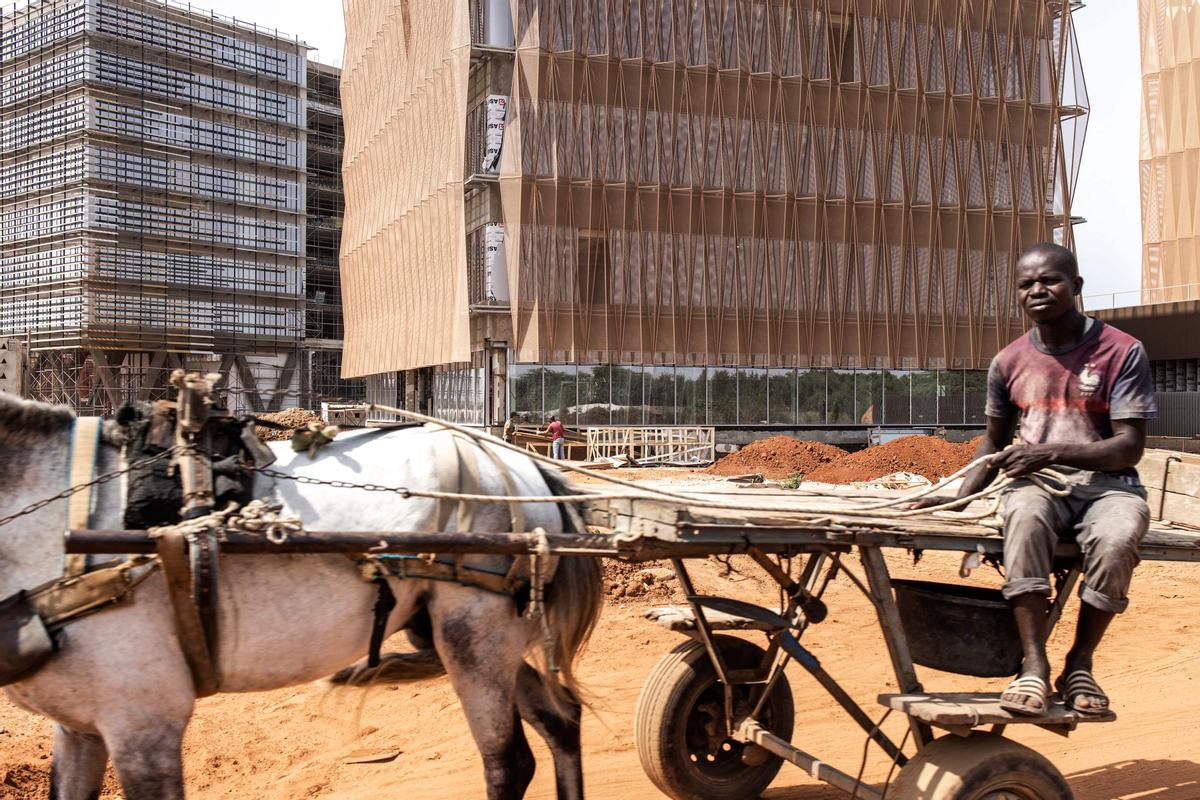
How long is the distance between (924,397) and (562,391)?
13.7 m

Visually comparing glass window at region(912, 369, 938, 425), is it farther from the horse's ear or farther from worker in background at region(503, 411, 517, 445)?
the horse's ear

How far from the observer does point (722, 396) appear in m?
32.9

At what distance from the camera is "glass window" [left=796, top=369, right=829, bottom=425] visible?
33.6 metres

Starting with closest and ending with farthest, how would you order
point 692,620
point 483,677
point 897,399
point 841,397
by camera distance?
point 483,677, point 692,620, point 841,397, point 897,399

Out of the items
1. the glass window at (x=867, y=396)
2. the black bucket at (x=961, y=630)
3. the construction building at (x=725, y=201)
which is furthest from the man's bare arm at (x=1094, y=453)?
the glass window at (x=867, y=396)

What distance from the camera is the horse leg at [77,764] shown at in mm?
3770

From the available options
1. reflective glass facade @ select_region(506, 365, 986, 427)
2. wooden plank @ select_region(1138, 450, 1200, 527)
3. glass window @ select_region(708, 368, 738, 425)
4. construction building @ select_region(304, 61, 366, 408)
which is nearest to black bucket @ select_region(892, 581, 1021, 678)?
wooden plank @ select_region(1138, 450, 1200, 527)

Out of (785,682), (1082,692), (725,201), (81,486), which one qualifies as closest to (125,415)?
(81,486)

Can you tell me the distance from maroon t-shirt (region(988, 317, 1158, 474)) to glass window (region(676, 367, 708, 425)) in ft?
91.4

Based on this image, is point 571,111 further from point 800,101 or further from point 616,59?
point 800,101

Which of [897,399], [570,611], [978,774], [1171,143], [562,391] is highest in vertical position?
[1171,143]

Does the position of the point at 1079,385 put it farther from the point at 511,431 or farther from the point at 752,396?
the point at 752,396

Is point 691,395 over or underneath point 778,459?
over

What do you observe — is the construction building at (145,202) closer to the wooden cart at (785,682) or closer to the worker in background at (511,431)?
the worker in background at (511,431)
